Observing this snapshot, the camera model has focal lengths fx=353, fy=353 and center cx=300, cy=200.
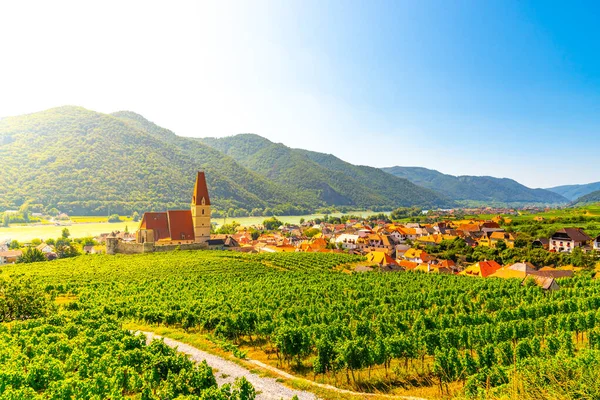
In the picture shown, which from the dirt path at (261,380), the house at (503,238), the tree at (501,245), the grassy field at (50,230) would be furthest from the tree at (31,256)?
the house at (503,238)

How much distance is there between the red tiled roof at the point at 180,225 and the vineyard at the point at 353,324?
1595 centimetres

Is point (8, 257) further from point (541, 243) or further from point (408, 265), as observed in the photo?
point (541, 243)

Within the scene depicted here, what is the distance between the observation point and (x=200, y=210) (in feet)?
209

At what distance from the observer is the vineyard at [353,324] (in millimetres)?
13781

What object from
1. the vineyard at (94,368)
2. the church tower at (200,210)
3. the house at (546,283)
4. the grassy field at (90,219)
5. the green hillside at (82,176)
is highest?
the green hillside at (82,176)

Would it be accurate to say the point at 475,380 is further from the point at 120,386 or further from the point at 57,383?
the point at 57,383

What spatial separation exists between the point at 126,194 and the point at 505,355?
16922cm

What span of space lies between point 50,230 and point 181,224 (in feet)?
239

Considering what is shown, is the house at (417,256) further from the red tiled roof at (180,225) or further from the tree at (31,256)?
the tree at (31,256)

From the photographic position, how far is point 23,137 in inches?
7485

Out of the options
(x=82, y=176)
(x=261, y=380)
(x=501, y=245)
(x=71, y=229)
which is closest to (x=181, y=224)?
(x=261, y=380)

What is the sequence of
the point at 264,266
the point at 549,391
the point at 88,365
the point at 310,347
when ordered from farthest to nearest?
1. the point at 264,266
2. the point at 310,347
3. the point at 88,365
4. the point at 549,391

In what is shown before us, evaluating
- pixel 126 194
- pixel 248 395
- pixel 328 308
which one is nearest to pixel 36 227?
pixel 126 194

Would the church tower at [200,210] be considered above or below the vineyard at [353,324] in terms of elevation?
above
